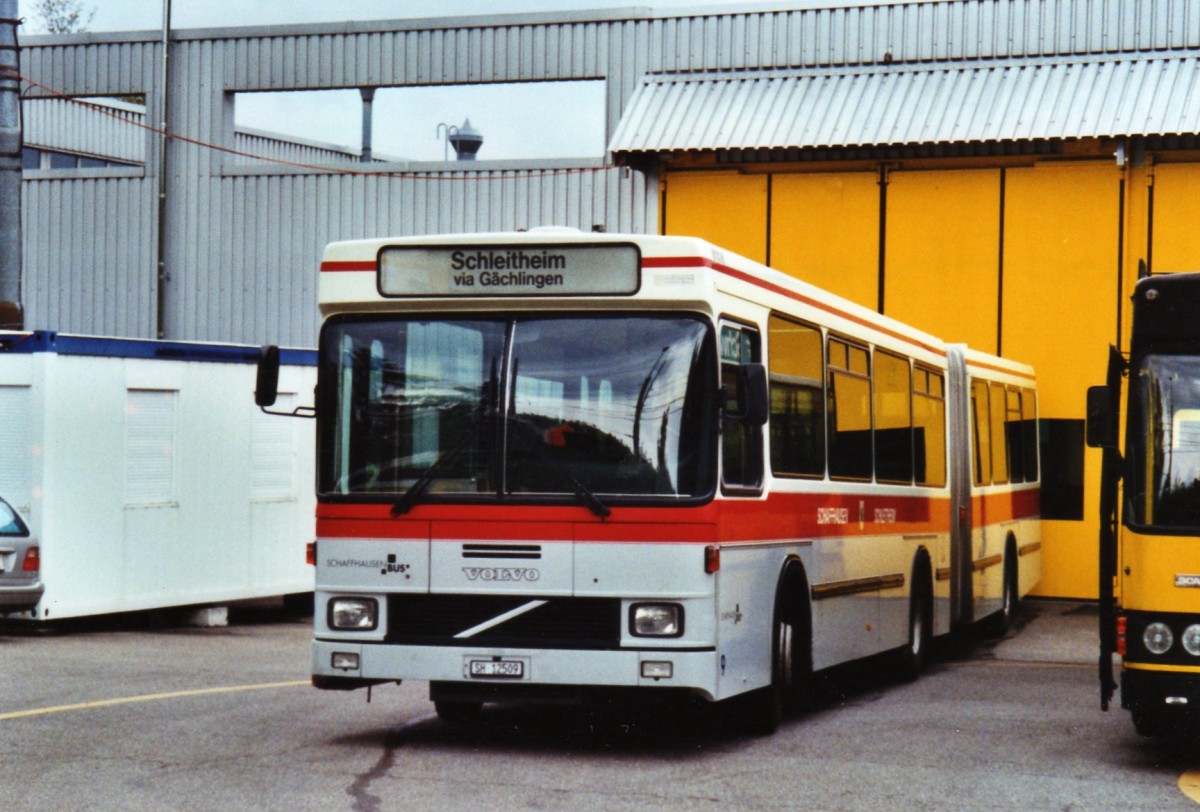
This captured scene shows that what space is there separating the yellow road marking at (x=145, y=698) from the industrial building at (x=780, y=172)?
478 inches

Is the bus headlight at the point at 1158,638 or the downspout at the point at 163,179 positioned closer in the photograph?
the bus headlight at the point at 1158,638

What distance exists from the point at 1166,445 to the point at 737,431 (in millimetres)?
2315

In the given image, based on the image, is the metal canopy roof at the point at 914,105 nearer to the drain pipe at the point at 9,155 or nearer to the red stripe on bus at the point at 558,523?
the drain pipe at the point at 9,155

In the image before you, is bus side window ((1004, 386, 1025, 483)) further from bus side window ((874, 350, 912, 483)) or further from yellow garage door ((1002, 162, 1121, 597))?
bus side window ((874, 350, 912, 483))

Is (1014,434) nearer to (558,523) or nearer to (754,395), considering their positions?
(754,395)

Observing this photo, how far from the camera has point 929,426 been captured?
53.8ft

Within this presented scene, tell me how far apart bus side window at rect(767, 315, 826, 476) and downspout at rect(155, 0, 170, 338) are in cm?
1671

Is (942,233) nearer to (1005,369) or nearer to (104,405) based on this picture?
(1005,369)

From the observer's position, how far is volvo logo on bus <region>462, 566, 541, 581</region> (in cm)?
1045

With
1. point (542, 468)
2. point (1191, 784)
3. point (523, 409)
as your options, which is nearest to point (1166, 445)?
point (1191, 784)

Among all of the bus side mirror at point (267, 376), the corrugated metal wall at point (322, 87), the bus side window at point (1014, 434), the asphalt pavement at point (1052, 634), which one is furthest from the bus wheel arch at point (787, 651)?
the corrugated metal wall at point (322, 87)

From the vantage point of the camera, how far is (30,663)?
1511 centimetres

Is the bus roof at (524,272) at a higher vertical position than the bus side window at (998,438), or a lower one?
higher

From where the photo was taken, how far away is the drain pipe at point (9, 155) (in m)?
22.0
